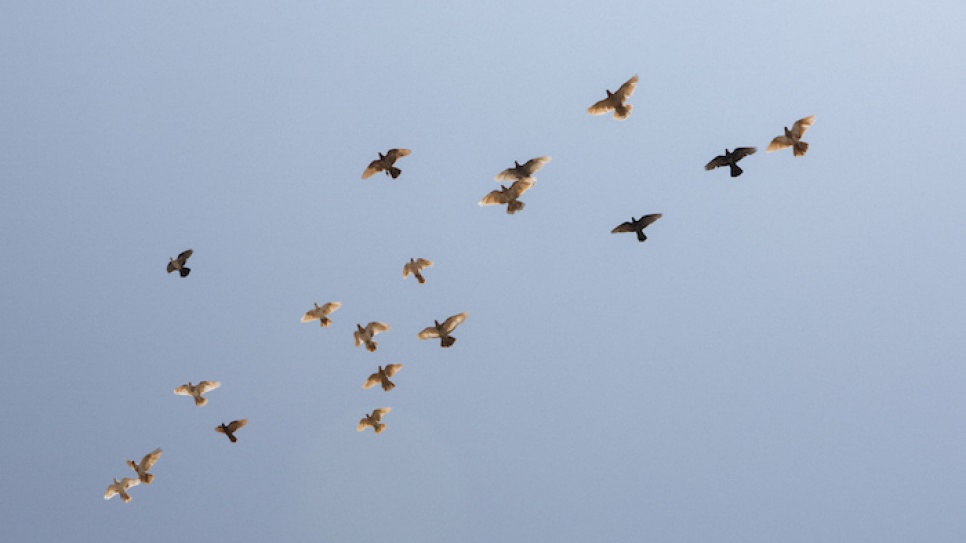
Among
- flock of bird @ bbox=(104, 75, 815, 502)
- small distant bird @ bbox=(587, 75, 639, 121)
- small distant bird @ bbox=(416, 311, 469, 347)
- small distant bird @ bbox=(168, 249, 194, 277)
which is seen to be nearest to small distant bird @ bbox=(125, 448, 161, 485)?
flock of bird @ bbox=(104, 75, 815, 502)

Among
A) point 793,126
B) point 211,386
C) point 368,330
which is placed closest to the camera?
point 793,126

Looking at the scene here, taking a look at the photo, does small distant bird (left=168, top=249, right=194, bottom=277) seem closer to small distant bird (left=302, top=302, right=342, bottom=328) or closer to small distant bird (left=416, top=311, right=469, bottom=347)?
small distant bird (left=302, top=302, right=342, bottom=328)

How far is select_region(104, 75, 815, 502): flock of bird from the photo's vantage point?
3378 cm

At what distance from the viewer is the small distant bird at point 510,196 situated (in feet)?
110

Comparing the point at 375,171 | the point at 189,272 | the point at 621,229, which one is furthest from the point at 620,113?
the point at 189,272

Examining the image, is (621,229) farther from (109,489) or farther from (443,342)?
(109,489)

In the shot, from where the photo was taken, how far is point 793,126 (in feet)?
111

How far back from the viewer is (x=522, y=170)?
111 feet

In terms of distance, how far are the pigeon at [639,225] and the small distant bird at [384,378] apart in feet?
31.4

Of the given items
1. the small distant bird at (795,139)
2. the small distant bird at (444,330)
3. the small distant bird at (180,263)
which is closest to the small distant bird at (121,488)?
the small distant bird at (180,263)

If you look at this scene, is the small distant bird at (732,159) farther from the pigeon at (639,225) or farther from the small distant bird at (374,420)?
the small distant bird at (374,420)

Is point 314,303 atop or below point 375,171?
below

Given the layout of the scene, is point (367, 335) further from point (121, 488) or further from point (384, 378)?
point (121, 488)

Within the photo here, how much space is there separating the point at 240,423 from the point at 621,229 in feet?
53.8
